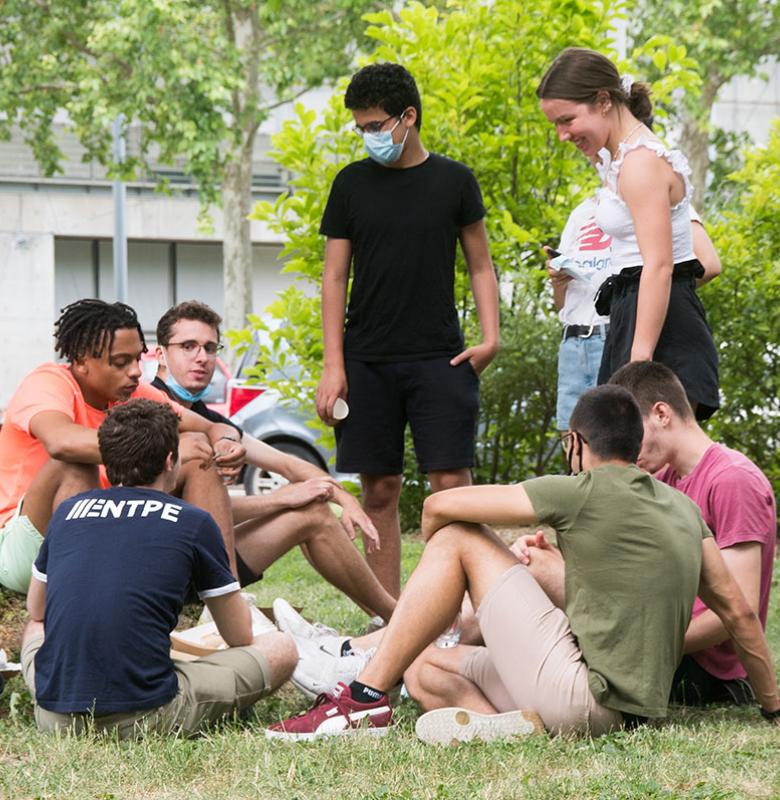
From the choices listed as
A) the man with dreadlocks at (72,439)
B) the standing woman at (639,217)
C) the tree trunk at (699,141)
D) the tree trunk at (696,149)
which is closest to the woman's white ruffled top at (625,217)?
the standing woman at (639,217)

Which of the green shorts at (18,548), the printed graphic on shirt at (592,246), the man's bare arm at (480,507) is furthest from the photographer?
the printed graphic on shirt at (592,246)

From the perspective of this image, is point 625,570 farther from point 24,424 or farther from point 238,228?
point 238,228

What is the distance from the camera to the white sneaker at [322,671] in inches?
184

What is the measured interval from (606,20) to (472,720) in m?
6.46

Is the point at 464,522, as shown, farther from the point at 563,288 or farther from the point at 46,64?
the point at 46,64

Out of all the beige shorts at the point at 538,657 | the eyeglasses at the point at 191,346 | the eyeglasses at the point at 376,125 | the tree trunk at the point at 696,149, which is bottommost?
the beige shorts at the point at 538,657

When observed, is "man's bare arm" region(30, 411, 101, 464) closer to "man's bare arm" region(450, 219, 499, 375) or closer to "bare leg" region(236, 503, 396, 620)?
"bare leg" region(236, 503, 396, 620)

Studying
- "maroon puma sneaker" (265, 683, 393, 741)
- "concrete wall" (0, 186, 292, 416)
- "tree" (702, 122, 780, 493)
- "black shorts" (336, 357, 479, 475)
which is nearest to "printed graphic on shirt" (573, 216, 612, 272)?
"black shorts" (336, 357, 479, 475)

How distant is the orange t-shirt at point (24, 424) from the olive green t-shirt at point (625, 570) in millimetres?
1801

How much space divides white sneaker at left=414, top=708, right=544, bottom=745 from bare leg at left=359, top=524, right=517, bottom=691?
0.23 metres

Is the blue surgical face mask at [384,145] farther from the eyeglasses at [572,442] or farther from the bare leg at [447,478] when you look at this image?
the eyeglasses at [572,442]

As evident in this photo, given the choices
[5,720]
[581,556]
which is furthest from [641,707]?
[5,720]

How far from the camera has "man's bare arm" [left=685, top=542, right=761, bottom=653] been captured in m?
4.36

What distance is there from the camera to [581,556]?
4.04 meters
